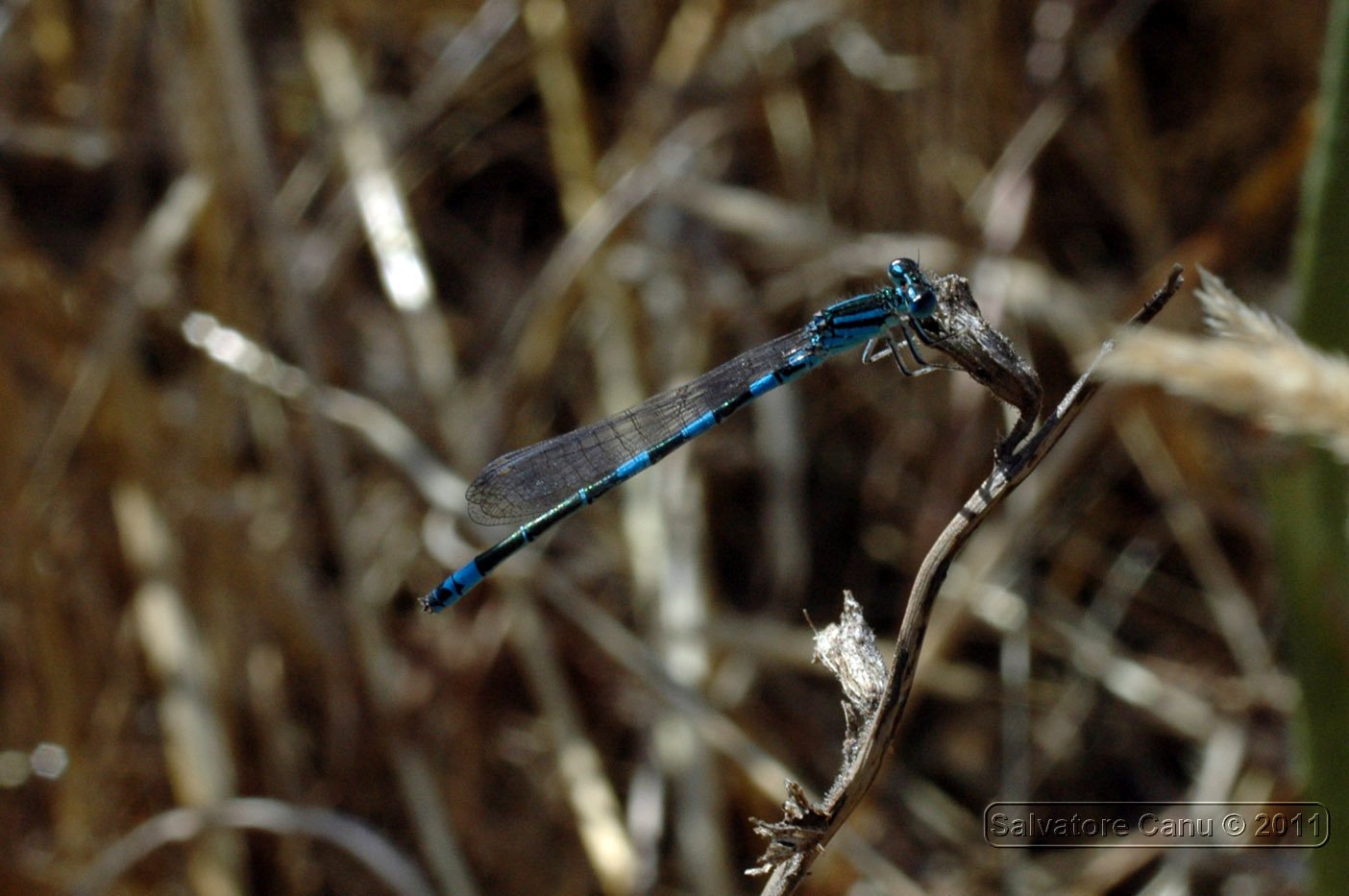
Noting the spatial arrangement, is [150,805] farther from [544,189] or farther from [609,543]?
[544,189]

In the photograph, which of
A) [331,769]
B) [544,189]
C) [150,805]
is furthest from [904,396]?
[150,805]

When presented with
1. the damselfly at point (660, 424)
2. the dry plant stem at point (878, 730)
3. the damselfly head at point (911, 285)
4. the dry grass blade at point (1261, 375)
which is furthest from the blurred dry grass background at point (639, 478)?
the dry grass blade at point (1261, 375)

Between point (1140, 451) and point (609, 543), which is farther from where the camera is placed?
point (609, 543)

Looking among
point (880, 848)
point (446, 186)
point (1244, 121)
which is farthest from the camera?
point (446, 186)

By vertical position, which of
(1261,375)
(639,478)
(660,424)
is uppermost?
(639,478)

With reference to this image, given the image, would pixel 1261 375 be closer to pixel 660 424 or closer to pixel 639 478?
pixel 660 424

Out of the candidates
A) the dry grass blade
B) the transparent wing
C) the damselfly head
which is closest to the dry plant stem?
the dry grass blade

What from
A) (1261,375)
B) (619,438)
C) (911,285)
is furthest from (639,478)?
(1261,375)
